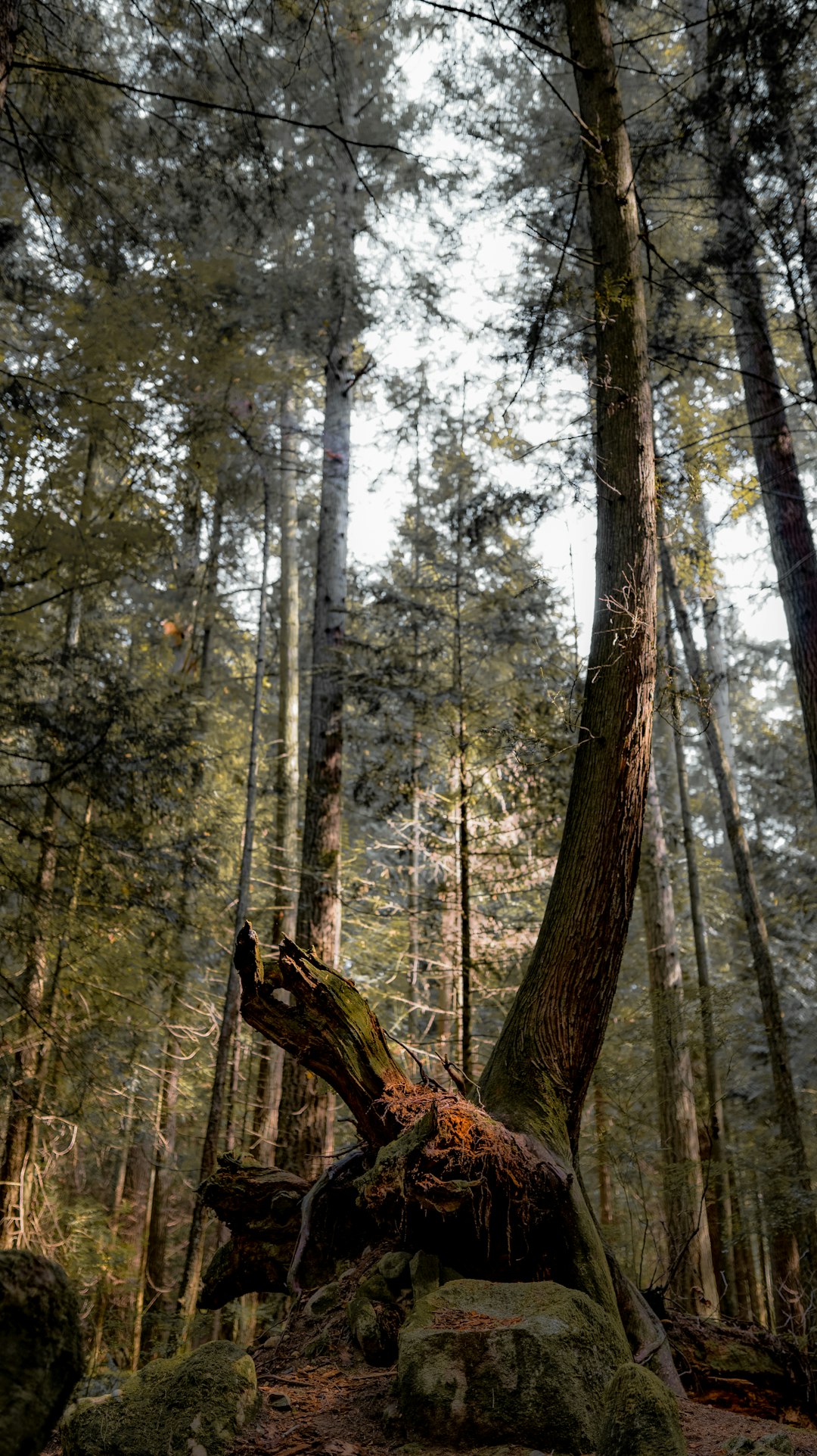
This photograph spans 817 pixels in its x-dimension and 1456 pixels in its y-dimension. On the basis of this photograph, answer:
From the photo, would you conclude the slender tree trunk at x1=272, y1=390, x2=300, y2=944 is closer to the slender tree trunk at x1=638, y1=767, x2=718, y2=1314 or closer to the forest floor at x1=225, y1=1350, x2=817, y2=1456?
the slender tree trunk at x1=638, y1=767, x2=718, y2=1314

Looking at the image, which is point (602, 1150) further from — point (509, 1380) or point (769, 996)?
point (509, 1380)

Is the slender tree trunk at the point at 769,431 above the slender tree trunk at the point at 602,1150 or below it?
above

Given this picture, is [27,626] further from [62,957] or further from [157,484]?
[62,957]

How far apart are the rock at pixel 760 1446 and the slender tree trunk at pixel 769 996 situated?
3.76 metres

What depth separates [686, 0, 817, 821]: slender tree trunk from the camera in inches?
289

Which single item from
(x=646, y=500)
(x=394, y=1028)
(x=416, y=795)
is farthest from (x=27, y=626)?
(x=394, y=1028)

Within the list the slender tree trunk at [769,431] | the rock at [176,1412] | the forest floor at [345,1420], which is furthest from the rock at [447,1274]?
the slender tree trunk at [769,431]

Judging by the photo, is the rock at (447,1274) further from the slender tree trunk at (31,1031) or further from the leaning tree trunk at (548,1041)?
the slender tree trunk at (31,1031)

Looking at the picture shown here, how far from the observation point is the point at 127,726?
25.7 feet

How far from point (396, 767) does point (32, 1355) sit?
7.96 m

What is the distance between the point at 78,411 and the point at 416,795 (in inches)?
200

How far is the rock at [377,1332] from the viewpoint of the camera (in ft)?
12.3

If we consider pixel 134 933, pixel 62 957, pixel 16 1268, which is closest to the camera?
pixel 16 1268

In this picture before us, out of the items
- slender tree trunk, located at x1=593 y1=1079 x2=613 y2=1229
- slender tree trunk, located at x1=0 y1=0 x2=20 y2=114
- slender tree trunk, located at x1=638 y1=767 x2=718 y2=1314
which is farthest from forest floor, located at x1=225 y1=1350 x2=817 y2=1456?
slender tree trunk, located at x1=0 y1=0 x2=20 y2=114
